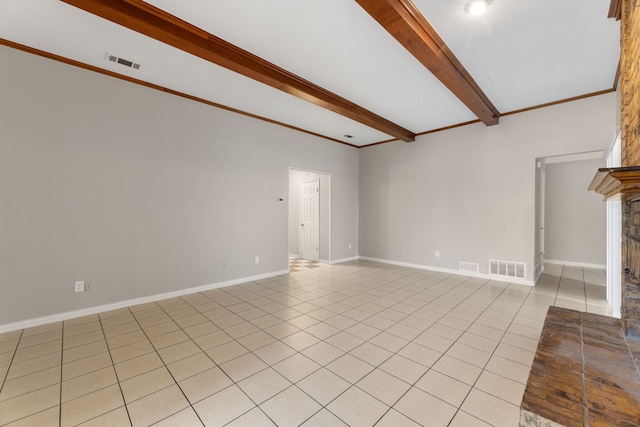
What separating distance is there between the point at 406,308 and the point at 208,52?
381 cm

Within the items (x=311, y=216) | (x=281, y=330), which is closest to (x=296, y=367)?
(x=281, y=330)

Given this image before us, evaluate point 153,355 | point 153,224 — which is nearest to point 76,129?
point 153,224

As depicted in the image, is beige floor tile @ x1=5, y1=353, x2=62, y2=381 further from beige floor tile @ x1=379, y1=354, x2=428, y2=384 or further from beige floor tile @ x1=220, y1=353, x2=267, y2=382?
beige floor tile @ x1=379, y1=354, x2=428, y2=384

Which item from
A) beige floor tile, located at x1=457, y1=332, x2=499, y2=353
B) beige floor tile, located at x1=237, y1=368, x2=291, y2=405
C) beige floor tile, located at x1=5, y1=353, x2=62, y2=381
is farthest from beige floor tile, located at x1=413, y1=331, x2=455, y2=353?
beige floor tile, located at x1=5, y1=353, x2=62, y2=381

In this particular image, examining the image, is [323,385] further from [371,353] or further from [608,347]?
[608,347]

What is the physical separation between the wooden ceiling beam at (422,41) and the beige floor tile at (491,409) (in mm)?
2974

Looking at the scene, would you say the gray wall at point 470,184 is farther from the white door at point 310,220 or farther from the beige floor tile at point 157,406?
the beige floor tile at point 157,406

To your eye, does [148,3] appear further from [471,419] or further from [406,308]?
[406,308]

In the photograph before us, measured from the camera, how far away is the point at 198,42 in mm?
2566

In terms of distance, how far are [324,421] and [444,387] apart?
96 centimetres

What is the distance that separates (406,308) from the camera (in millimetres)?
3508

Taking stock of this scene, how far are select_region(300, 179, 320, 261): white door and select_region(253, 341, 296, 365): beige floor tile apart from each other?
425cm

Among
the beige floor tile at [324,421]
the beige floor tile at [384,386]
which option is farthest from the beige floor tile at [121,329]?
the beige floor tile at [384,386]

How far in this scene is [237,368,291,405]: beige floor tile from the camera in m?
1.87
